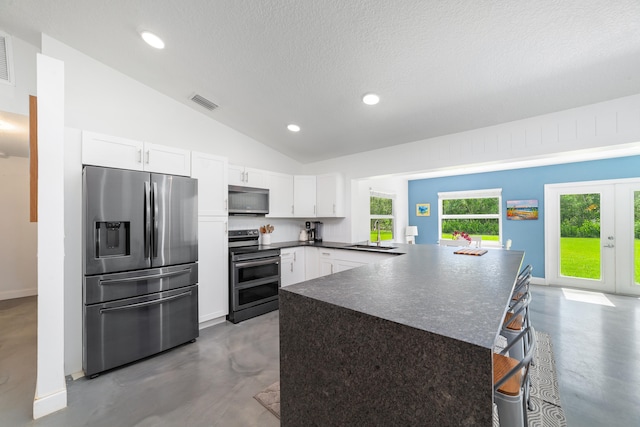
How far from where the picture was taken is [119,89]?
2.82 meters

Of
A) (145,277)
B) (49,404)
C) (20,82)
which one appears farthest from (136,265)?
(20,82)

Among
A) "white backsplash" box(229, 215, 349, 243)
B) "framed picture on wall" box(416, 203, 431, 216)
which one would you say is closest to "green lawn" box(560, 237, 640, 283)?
"framed picture on wall" box(416, 203, 431, 216)

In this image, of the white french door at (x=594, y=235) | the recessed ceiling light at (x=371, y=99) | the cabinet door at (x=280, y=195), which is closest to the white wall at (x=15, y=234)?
the cabinet door at (x=280, y=195)

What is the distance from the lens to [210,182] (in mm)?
3051

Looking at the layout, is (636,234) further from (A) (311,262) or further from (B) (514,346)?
(A) (311,262)

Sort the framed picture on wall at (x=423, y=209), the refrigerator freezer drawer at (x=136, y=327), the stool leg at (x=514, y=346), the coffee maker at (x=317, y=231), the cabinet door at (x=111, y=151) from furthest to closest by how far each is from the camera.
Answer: the framed picture on wall at (x=423, y=209) → the coffee maker at (x=317, y=231) → the cabinet door at (x=111, y=151) → the refrigerator freezer drawer at (x=136, y=327) → the stool leg at (x=514, y=346)

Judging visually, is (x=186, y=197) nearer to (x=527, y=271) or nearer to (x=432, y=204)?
(x=527, y=271)

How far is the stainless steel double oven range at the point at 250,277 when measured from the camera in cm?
321

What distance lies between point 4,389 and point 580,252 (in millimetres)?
7769

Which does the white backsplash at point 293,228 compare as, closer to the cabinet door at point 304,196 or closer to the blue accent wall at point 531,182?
the cabinet door at point 304,196

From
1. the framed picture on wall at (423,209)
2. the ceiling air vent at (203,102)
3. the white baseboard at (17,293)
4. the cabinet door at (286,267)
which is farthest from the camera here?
the framed picture on wall at (423,209)

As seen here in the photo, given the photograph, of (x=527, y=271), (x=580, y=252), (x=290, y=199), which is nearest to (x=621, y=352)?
(x=527, y=271)

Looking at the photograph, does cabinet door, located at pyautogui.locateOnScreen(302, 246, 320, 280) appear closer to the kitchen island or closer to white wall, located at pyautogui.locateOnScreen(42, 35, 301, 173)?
white wall, located at pyautogui.locateOnScreen(42, 35, 301, 173)

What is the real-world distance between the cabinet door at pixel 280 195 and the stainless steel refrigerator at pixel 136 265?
142 cm
